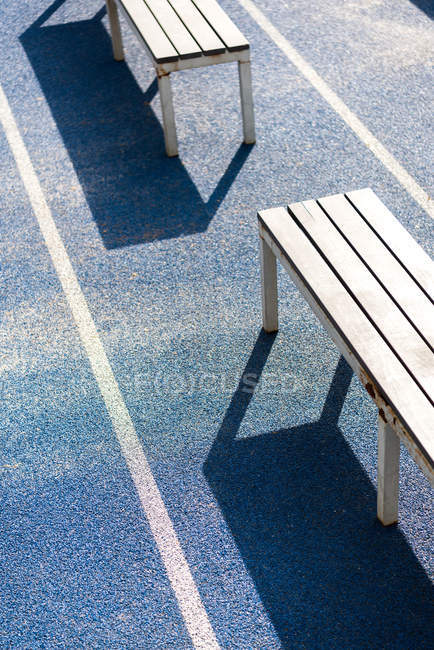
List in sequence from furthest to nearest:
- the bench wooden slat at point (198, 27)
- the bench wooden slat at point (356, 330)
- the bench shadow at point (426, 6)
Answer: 1. the bench shadow at point (426, 6)
2. the bench wooden slat at point (198, 27)
3. the bench wooden slat at point (356, 330)

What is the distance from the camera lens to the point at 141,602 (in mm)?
3125

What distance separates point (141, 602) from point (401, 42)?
15.4 feet

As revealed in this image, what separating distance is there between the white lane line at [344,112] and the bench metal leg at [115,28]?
1.10 metres

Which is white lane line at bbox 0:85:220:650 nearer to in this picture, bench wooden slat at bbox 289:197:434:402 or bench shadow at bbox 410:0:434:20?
bench wooden slat at bbox 289:197:434:402

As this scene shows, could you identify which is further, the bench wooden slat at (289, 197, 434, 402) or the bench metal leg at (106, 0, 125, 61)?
the bench metal leg at (106, 0, 125, 61)

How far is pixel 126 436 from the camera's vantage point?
3736 mm

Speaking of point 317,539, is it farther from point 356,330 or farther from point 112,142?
point 112,142

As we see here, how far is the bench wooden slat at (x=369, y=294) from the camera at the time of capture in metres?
3.06

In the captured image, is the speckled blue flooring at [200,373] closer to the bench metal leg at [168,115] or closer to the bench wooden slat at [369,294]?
the bench metal leg at [168,115]

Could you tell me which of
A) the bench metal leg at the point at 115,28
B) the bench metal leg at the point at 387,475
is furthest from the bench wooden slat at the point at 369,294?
the bench metal leg at the point at 115,28

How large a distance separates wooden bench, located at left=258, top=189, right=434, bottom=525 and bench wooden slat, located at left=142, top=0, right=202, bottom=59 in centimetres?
166

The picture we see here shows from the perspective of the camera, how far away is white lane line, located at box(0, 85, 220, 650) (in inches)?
122

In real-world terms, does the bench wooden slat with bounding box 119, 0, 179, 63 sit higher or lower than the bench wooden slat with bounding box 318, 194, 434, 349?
higher

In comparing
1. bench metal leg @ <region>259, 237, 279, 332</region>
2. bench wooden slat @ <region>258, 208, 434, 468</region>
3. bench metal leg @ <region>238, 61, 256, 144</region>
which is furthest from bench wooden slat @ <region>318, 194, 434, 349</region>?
bench metal leg @ <region>238, 61, 256, 144</region>
